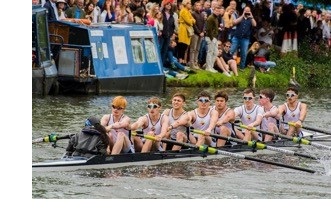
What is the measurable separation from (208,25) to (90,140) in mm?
12369

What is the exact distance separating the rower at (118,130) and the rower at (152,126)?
0.98 ft

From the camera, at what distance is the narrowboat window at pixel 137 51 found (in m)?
32.6

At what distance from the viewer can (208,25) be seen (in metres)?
33.0

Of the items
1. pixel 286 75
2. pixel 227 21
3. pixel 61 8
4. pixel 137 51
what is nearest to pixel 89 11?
pixel 61 8

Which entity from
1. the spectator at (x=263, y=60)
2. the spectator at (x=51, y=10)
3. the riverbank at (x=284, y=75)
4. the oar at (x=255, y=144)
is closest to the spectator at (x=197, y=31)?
the riverbank at (x=284, y=75)

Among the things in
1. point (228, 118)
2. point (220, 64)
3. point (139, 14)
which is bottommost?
point (220, 64)

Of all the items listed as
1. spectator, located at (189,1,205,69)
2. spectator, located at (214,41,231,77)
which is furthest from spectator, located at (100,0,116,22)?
spectator, located at (214,41,231,77)

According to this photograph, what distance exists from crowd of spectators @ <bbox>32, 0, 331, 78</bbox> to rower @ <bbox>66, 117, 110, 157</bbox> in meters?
9.12

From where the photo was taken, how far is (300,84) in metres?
37.0

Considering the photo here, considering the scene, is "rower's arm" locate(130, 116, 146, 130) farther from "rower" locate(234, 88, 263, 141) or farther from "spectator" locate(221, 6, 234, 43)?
"spectator" locate(221, 6, 234, 43)

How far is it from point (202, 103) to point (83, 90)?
7842 mm

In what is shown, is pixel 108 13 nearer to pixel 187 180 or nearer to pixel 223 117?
pixel 223 117

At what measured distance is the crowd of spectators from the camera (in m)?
31.4

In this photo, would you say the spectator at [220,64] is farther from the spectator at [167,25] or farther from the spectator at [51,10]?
the spectator at [51,10]
